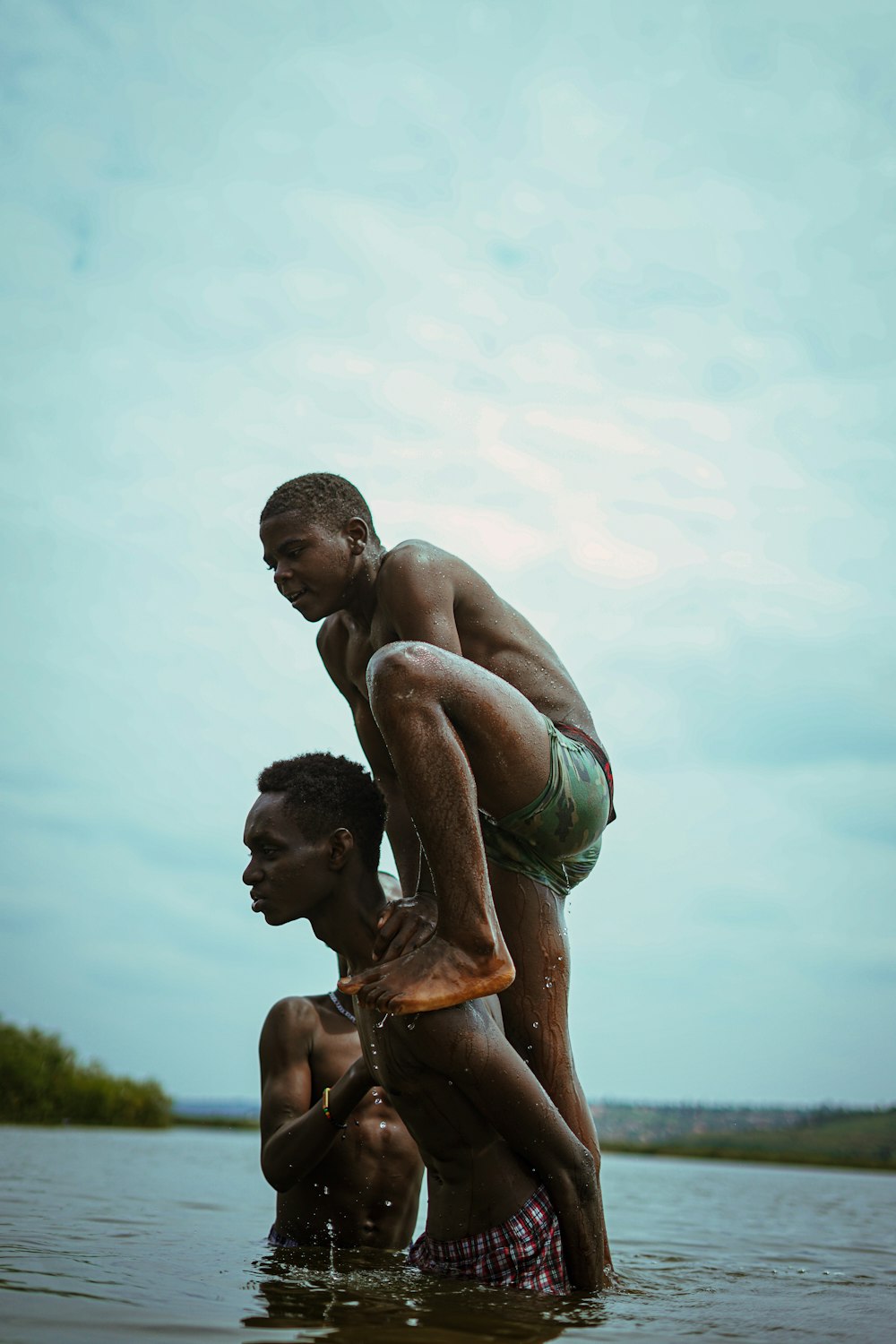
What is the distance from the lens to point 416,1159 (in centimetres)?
470

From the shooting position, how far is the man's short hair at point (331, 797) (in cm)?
421

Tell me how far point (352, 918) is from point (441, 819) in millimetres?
890

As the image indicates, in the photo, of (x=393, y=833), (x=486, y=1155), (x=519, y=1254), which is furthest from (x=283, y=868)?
(x=519, y=1254)

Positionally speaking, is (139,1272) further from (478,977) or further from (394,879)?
(394,879)

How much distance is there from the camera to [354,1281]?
3.51 meters

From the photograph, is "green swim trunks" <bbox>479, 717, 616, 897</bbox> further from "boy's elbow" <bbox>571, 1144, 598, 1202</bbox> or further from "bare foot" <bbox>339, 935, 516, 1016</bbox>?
"boy's elbow" <bbox>571, 1144, 598, 1202</bbox>

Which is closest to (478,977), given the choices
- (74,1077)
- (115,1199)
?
(115,1199)

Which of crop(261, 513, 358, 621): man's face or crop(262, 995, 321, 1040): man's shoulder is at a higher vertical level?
crop(261, 513, 358, 621): man's face

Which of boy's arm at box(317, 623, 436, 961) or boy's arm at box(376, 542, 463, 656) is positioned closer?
boy's arm at box(317, 623, 436, 961)

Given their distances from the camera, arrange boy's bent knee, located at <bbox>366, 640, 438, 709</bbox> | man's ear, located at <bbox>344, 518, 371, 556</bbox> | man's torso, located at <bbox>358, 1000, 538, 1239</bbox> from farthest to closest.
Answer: man's ear, located at <bbox>344, 518, 371, 556</bbox>
man's torso, located at <bbox>358, 1000, 538, 1239</bbox>
boy's bent knee, located at <bbox>366, 640, 438, 709</bbox>

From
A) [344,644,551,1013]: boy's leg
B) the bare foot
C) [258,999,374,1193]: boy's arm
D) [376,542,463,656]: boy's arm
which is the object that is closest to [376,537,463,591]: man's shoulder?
[376,542,463,656]: boy's arm

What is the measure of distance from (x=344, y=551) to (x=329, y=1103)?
189 centimetres

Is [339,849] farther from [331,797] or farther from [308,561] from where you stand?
[308,561]

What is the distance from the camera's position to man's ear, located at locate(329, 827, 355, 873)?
418 centimetres
